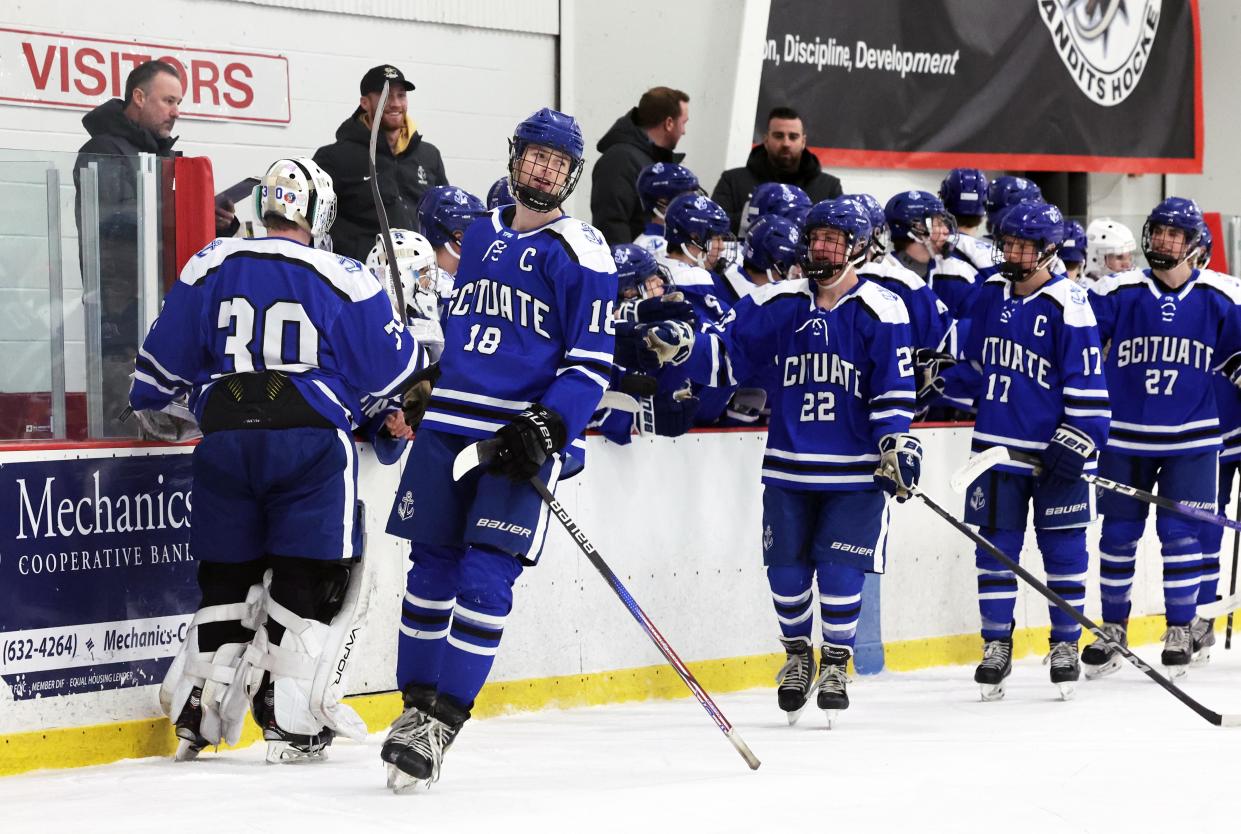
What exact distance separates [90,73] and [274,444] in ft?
11.8

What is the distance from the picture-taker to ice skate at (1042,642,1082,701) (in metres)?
6.20

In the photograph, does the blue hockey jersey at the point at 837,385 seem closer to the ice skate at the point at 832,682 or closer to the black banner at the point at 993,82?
the ice skate at the point at 832,682

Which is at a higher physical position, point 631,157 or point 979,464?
point 631,157

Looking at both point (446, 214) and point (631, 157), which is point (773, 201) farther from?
point (446, 214)

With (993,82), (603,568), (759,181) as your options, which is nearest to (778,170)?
(759,181)

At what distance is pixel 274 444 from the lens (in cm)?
468

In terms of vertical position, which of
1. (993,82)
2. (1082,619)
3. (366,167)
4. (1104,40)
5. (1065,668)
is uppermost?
(1104,40)

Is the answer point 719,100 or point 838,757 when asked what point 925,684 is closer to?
point 838,757

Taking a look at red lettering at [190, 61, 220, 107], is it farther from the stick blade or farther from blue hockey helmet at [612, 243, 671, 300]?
the stick blade

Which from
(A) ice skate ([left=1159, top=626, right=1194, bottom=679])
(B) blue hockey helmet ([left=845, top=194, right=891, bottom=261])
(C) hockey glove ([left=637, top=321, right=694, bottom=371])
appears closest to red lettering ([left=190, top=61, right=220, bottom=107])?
(B) blue hockey helmet ([left=845, top=194, right=891, bottom=261])

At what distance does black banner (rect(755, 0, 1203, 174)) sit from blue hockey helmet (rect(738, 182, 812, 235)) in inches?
102

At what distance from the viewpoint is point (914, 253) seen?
25.0 feet

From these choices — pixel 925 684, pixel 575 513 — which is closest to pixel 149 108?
pixel 575 513

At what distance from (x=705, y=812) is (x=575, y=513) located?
1.98 meters
